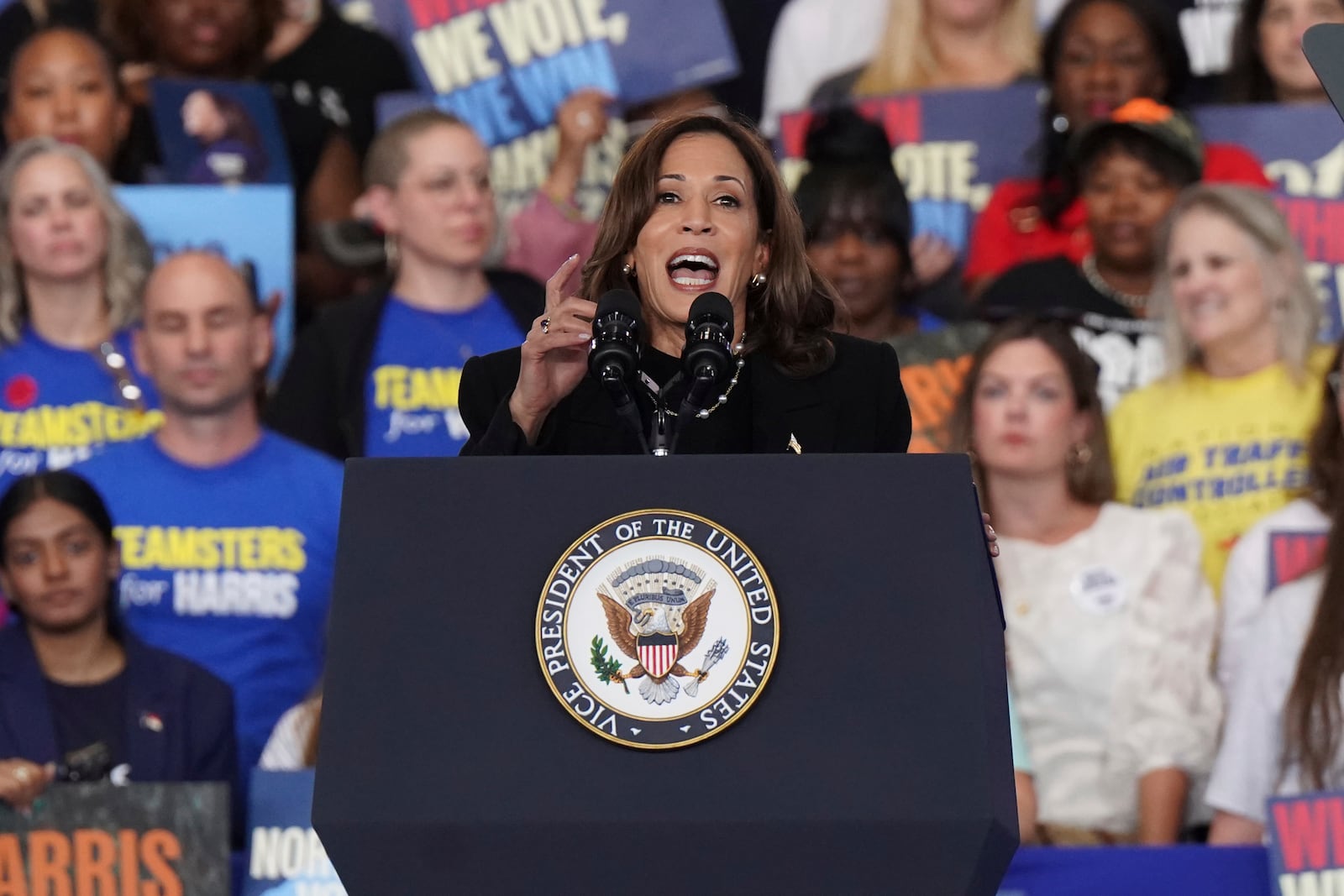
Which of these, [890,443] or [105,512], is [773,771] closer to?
[890,443]

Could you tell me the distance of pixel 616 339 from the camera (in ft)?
6.75

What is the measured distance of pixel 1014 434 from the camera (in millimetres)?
4523

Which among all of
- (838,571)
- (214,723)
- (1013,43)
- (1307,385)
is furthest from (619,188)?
(1013,43)

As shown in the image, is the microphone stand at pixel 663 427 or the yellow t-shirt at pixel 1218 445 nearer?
the microphone stand at pixel 663 427

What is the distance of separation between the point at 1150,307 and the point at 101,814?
2680mm

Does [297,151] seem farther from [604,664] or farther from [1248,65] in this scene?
[604,664]

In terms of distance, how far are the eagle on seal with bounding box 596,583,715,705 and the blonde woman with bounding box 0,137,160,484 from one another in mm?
3411

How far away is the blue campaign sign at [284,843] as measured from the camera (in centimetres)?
386

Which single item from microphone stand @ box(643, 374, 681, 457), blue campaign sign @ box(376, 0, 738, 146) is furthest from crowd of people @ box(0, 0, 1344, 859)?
microphone stand @ box(643, 374, 681, 457)

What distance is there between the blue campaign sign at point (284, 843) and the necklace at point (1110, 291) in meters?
2.31

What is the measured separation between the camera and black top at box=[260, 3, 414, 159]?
5.49 meters

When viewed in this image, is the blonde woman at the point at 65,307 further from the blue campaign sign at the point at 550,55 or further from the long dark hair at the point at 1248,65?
the long dark hair at the point at 1248,65

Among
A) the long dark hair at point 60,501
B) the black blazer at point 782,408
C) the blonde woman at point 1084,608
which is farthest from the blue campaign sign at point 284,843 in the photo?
the black blazer at point 782,408

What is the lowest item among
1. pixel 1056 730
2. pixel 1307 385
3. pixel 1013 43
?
pixel 1056 730
